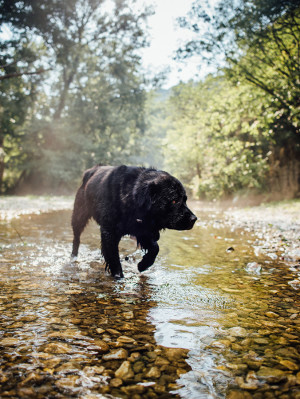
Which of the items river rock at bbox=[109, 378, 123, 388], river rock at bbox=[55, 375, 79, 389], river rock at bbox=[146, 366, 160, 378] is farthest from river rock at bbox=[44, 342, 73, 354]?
river rock at bbox=[146, 366, 160, 378]

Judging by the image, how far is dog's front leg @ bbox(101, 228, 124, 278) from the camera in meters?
3.83

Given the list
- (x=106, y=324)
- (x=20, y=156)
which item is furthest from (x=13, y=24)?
(x=20, y=156)

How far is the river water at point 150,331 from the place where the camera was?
58.7 inches

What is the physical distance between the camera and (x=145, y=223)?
373 centimetres

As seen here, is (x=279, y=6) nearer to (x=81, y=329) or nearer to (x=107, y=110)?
(x=81, y=329)

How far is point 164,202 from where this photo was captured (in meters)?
3.65

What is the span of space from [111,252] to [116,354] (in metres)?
2.11

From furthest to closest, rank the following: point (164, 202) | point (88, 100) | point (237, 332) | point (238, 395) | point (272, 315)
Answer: point (88, 100), point (164, 202), point (272, 315), point (237, 332), point (238, 395)

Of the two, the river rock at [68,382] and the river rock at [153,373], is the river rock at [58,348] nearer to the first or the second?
the river rock at [68,382]

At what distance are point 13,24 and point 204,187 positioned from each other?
1758 cm

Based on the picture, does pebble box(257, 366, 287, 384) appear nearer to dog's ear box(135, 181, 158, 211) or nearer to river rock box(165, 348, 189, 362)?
river rock box(165, 348, 189, 362)

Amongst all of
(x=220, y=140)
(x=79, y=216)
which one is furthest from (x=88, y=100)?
(x=79, y=216)

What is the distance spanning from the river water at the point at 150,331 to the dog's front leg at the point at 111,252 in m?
0.13

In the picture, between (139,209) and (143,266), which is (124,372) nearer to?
Result: (139,209)
